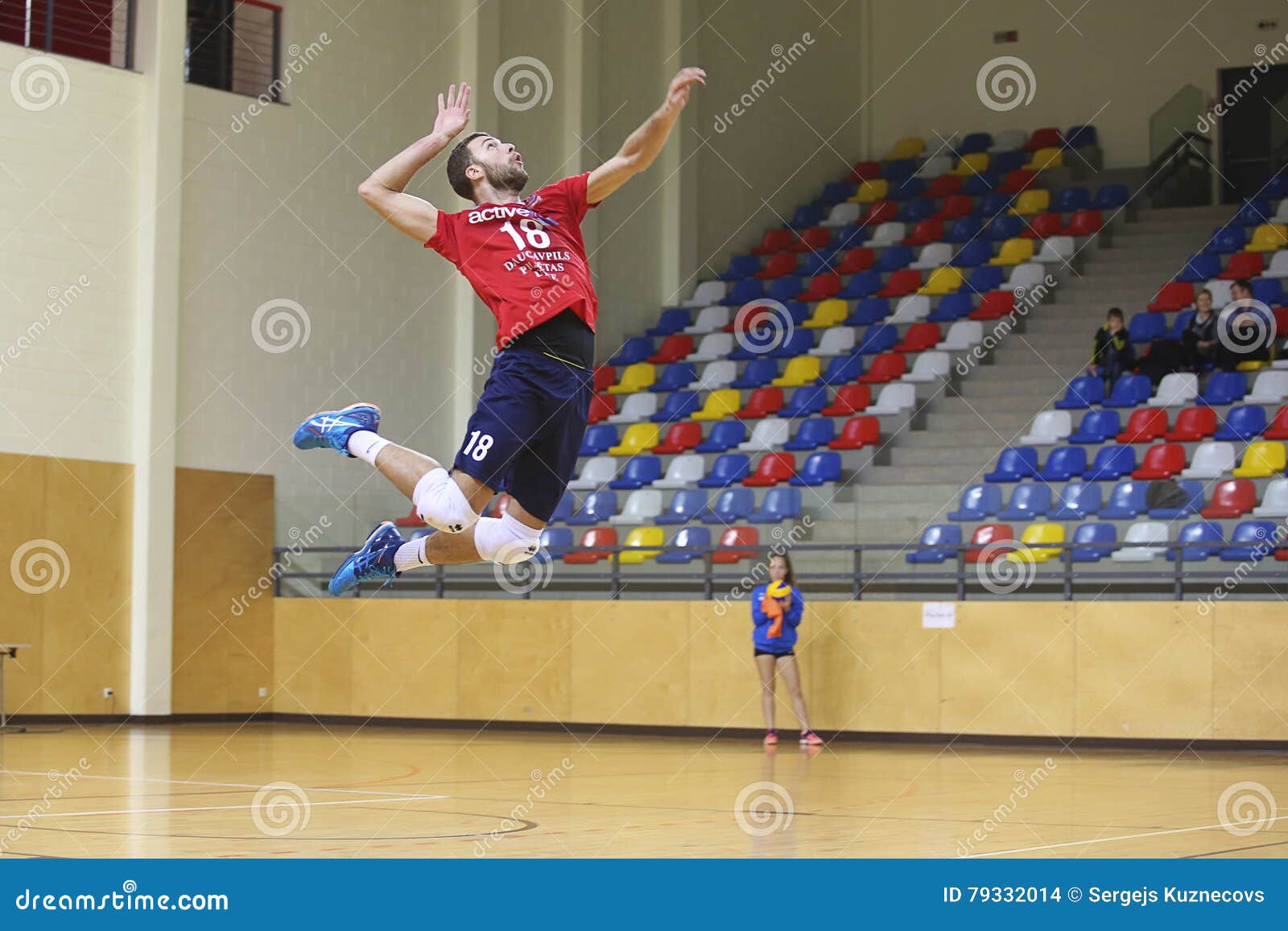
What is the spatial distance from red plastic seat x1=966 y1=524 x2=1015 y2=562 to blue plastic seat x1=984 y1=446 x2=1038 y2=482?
1.69 meters

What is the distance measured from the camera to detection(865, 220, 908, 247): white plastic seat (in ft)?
74.5

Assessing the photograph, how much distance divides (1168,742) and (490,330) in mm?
10262

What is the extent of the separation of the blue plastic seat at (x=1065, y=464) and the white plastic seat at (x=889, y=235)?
7.11 metres

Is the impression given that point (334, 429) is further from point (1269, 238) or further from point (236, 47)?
point (1269, 238)

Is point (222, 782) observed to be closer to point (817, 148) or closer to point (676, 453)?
point (676, 453)

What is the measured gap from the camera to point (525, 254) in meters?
6.23

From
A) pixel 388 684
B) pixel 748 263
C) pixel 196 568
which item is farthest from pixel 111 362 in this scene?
pixel 748 263

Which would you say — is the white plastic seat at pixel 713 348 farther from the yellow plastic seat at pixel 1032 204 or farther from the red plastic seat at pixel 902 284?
the yellow plastic seat at pixel 1032 204

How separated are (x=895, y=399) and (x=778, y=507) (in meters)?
2.73

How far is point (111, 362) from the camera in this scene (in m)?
16.5

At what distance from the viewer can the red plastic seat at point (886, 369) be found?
1922 cm

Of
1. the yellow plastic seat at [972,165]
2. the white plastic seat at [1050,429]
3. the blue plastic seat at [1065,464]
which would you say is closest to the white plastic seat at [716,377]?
the white plastic seat at [1050,429]

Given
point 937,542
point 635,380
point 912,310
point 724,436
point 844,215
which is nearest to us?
point 937,542

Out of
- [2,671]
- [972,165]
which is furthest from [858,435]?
[2,671]
